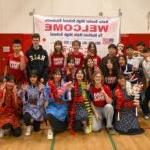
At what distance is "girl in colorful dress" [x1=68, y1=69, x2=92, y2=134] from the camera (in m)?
4.98

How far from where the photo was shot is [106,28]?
6.51 meters

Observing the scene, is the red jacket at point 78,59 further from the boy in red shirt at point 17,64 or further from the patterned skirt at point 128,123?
the patterned skirt at point 128,123

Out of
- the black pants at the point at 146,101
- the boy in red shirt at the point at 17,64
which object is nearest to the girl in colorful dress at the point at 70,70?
the boy in red shirt at the point at 17,64

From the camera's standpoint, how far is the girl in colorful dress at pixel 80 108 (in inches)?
196

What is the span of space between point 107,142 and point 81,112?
25.5 inches

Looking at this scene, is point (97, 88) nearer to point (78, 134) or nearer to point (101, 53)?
point (78, 134)

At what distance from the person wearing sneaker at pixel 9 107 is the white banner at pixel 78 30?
5.48 ft

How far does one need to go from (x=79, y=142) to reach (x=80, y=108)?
0.62 m

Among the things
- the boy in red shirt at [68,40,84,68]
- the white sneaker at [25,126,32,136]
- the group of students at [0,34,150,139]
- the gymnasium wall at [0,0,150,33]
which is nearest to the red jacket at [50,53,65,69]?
the boy in red shirt at [68,40,84,68]

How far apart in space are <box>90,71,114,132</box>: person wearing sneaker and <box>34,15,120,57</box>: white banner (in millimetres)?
1513

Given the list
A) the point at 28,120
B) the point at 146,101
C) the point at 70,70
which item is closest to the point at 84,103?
the point at 70,70

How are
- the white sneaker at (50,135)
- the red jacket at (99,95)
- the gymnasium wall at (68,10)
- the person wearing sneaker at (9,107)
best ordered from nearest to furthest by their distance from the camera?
the white sneaker at (50,135)
the person wearing sneaker at (9,107)
the red jacket at (99,95)
the gymnasium wall at (68,10)

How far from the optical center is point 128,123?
4.96 metres

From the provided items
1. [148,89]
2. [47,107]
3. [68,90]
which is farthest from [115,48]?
[47,107]
